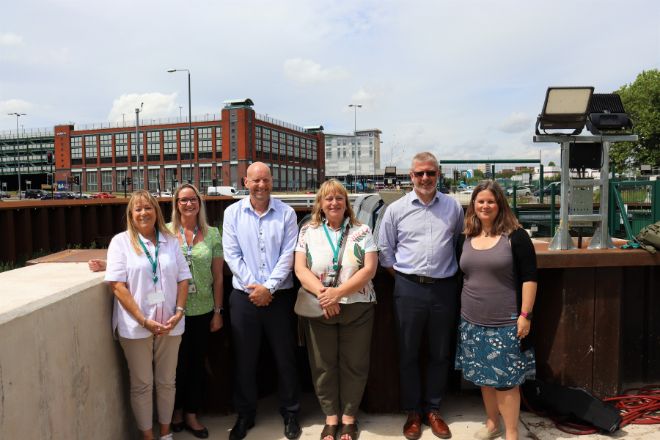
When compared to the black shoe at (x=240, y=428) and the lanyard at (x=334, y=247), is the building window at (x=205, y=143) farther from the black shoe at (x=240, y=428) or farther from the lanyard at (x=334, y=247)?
the lanyard at (x=334, y=247)

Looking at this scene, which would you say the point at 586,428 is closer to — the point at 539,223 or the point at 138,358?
the point at 138,358

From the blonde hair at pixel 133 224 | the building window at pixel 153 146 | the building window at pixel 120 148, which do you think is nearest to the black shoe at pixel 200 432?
the blonde hair at pixel 133 224

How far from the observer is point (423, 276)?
3648mm

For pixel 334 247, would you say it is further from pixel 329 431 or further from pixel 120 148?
pixel 120 148

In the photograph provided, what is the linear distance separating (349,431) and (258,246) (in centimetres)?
153

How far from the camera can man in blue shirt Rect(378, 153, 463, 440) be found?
366 cm

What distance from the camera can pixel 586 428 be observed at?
12.3 feet

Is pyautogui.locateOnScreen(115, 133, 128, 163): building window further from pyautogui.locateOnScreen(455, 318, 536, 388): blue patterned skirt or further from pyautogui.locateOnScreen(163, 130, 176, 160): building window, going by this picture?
pyautogui.locateOnScreen(455, 318, 536, 388): blue patterned skirt

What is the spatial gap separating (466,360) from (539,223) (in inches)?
344

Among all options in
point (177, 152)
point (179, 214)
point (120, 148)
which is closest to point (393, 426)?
point (179, 214)

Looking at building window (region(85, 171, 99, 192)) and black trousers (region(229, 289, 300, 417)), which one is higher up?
building window (region(85, 171, 99, 192))

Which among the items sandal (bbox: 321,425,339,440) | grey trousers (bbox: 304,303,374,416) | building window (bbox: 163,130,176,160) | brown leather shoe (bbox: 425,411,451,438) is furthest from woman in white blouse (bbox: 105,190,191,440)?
building window (bbox: 163,130,176,160)

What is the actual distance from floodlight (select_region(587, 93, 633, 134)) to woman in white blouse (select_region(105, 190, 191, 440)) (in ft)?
12.0

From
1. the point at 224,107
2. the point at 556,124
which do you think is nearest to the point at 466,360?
the point at 556,124
